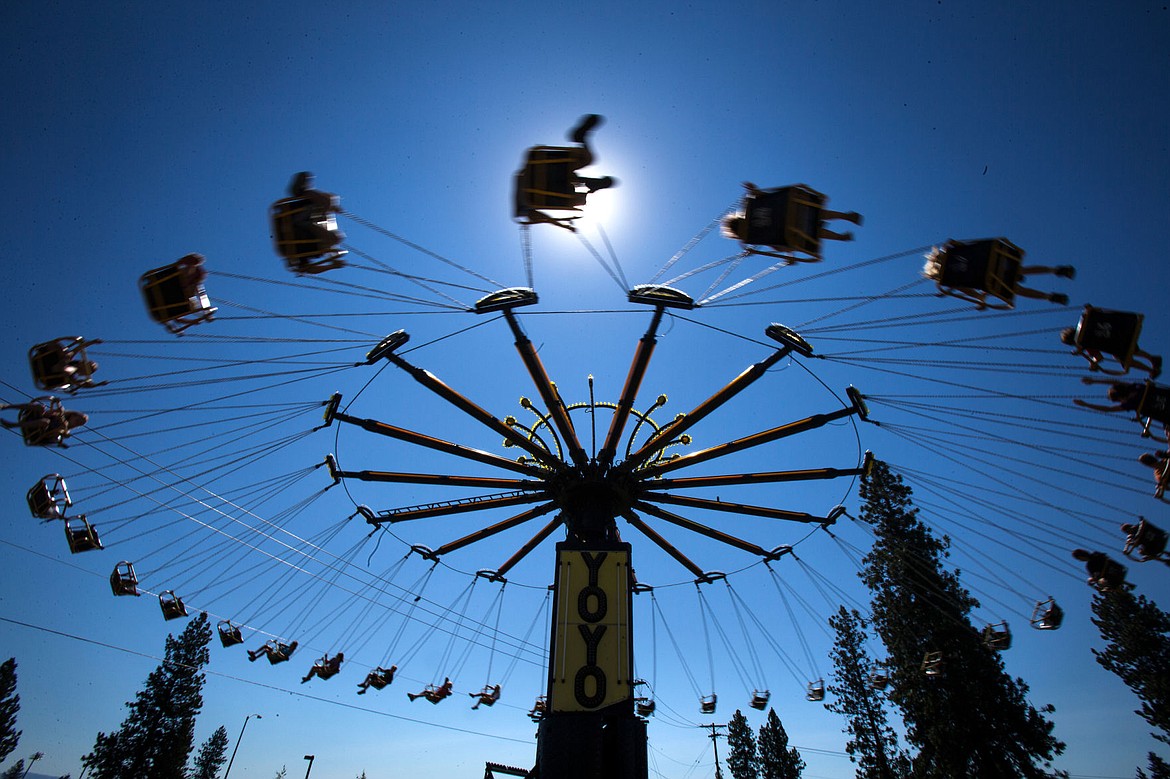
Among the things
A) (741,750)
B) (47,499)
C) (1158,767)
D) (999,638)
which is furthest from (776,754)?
(47,499)

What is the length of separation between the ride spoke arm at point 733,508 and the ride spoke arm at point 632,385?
76.7 inches

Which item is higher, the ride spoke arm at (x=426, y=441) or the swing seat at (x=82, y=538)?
the ride spoke arm at (x=426, y=441)

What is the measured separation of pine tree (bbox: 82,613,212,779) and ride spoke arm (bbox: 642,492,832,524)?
49.5 m

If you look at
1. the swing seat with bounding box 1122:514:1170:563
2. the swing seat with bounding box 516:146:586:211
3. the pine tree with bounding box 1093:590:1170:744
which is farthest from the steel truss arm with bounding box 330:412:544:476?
the pine tree with bounding box 1093:590:1170:744

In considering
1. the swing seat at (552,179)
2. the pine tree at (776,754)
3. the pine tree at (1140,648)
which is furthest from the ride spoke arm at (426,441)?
the pine tree at (776,754)

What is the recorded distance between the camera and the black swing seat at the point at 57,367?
1010 centimetres

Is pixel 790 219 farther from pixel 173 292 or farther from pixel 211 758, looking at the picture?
pixel 211 758

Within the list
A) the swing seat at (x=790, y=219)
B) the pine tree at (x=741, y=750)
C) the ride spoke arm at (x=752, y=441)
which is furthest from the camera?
the pine tree at (x=741, y=750)

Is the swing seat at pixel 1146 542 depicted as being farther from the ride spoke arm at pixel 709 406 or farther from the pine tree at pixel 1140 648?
the pine tree at pixel 1140 648

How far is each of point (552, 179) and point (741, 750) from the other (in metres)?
78.9

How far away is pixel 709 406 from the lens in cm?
1350

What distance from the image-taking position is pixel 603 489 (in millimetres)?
14977

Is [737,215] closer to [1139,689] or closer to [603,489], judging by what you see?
[603,489]

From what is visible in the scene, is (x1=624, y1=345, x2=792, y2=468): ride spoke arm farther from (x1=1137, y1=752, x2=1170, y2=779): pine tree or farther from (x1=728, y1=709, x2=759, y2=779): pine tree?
(x1=728, y1=709, x2=759, y2=779): pine tree
